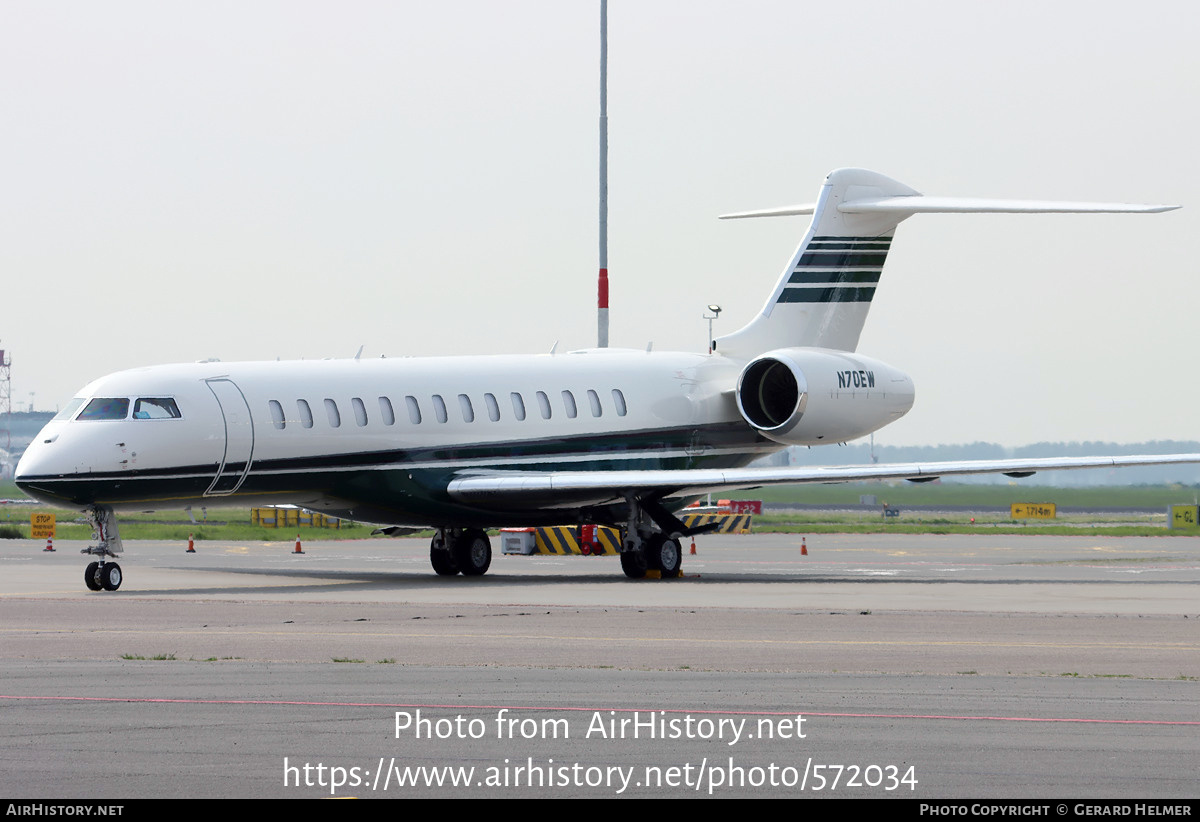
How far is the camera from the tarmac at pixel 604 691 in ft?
30.6

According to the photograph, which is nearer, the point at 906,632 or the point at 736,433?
the point at 906,632

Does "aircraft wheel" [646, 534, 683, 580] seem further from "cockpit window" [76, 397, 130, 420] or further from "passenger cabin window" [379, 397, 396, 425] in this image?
"cockpit window" [76, 397, 130, 420]

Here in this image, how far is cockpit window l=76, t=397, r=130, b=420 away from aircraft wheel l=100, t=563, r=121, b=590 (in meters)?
2.24

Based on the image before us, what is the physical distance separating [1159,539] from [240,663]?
38.2m

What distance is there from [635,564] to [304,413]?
20.6ft

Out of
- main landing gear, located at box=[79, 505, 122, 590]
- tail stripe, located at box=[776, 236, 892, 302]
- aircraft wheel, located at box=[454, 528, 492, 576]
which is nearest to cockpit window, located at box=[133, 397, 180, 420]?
main landing gear, located at box=[79, 505, 122, 590]

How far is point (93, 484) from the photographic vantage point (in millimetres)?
26125

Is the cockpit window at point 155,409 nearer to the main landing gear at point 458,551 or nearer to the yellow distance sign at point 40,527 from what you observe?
the main landing gear at point 458,551

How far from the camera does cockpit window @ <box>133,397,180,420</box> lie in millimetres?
26969

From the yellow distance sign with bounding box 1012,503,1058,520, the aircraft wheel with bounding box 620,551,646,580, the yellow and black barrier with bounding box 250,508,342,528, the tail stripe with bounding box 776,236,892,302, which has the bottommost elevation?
the yellow distance sign with bounding box 1012,503,1058,520

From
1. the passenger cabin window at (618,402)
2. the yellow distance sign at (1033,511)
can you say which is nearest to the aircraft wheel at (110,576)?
the passenger cabin window at (618,402)

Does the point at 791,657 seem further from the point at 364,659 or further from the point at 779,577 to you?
the point at 779,577

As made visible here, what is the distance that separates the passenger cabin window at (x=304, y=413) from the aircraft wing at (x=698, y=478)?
2.83m
